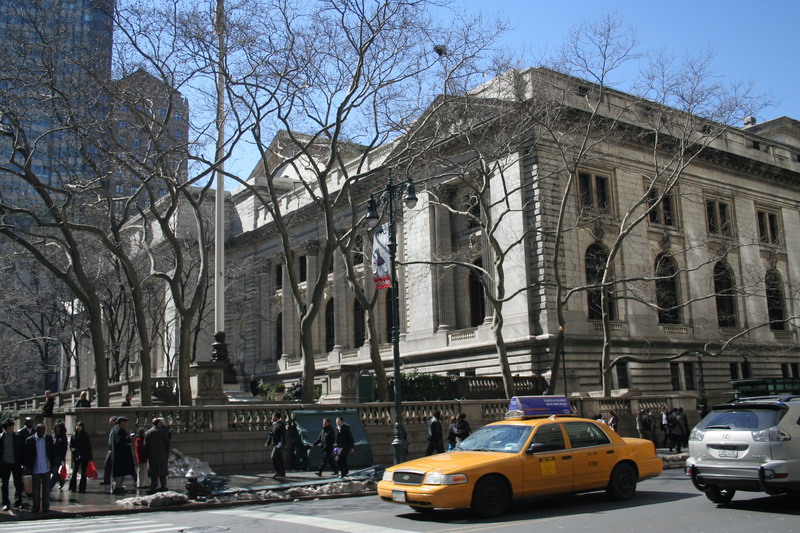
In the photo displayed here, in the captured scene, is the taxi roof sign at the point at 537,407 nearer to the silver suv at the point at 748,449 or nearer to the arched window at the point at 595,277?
the silver suv at the point at 748,449

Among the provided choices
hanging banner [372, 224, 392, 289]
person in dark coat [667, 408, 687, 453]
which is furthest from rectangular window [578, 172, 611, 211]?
hanging banner [372, 224, 392, 289]

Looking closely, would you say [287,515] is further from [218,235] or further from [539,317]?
[539,317]

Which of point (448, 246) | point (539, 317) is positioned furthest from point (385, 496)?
point (448, 246)

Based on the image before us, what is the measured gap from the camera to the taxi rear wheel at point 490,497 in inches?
444

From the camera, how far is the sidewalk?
1378 centimetres

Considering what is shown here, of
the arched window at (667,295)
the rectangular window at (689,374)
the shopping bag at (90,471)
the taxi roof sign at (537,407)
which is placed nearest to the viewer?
the taxi roof sign at (537,407)

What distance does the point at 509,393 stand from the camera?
1073 inches

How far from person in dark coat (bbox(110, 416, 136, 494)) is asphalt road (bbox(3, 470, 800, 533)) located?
2.61 metres

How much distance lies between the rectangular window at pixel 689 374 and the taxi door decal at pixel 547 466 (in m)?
30.6

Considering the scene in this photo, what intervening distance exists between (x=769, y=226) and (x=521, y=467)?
137 ft

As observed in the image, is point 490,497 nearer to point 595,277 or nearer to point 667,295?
point 595,277

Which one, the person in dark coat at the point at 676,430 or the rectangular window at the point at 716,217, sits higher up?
the rectangular window at the point at 716,217

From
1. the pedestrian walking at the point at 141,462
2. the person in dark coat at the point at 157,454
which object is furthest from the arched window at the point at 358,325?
the person in dark coat at the point at 157,454

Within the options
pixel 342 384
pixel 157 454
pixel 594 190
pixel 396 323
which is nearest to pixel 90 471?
pixel 157 454
